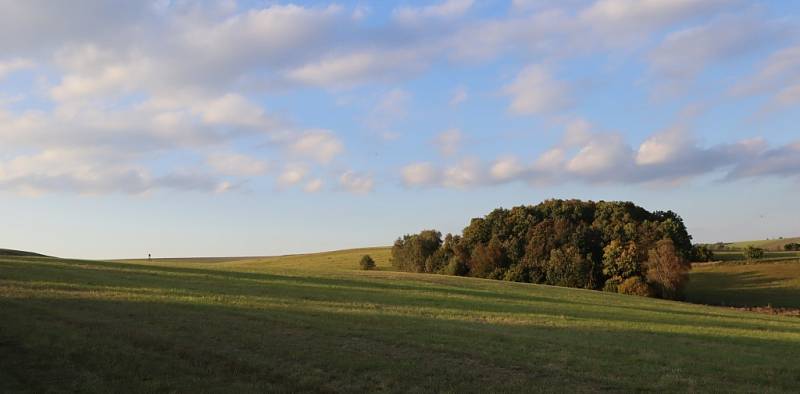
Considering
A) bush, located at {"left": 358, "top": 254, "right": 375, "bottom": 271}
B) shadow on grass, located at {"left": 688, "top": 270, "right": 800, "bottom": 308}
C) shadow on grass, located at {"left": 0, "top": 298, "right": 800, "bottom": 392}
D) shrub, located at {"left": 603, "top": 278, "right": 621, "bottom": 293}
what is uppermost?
bush, located at {"left": 358, "top": 254, "right": 375, "bottom": 271}

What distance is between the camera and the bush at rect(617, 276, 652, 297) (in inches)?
2304

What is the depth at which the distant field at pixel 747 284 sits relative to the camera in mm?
61719

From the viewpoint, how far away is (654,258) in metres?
59.3

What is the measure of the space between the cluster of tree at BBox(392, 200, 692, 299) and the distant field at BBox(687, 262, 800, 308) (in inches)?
178

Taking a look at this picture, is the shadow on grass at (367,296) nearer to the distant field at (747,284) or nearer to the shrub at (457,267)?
the distant field at (747,284)

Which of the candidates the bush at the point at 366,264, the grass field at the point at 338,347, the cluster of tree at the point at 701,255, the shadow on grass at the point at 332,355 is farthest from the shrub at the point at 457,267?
the shadow on grass at the point at 332,355

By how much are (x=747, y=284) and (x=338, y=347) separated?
→ 228ft

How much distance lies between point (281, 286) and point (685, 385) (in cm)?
2443

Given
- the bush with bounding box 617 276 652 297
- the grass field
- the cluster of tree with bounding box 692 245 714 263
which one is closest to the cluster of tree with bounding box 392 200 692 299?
the bush with bounding box 617 276 652 297

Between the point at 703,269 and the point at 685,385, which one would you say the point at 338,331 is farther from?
the point at 703,269

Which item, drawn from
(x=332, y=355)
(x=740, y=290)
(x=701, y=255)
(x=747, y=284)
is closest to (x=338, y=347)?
(x=332, y=355)

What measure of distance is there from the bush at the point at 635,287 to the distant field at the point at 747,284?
7.55 metres

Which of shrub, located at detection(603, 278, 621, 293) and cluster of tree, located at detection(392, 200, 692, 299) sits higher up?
cluster of tree, located at detection(392, 200, 692, 299)

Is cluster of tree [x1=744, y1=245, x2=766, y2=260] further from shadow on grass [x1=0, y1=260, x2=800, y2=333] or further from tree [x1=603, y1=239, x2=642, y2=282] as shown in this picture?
shadow on grass [x1=0, y1=260, x2=800, y2=333]
